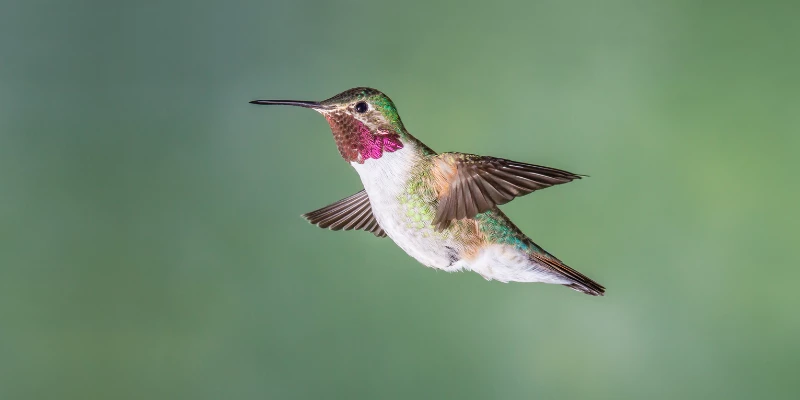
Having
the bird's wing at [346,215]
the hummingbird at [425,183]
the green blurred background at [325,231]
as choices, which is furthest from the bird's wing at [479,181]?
the green blurred background at [325,231]

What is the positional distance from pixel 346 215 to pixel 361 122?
20 centimetres

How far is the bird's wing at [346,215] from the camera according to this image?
35.7 inches

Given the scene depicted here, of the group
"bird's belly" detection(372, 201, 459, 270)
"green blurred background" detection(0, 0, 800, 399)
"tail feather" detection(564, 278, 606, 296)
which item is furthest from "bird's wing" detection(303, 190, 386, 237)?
"green blurred background" detection(0, 0, 800, 399)

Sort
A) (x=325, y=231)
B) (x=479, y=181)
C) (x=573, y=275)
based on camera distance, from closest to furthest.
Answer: (x=479, y=181), (x=573, y=275), (x=325, y=231)

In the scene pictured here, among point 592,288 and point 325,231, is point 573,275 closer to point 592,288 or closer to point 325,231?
point 592,288

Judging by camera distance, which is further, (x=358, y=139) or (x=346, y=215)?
(x=346, y=215)

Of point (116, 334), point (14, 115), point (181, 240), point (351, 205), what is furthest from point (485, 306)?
point (14, 115)

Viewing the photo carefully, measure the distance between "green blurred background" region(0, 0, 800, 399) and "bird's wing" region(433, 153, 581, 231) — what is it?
1.26 meters

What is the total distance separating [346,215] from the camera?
925mm

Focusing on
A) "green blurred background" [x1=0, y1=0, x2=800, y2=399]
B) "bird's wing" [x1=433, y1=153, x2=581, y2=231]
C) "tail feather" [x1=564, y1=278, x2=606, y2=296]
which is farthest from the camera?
"green blurred background" [x1=0, y1=0, x2=800, y2=399]

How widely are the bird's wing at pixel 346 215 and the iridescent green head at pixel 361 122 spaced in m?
0.16

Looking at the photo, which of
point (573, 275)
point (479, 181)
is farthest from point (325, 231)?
point (479, 181)

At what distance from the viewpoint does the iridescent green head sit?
29.0 inches

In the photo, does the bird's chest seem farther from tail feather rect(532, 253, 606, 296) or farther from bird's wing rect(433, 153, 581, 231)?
tail feather rect(532, 253, 606, 296)
